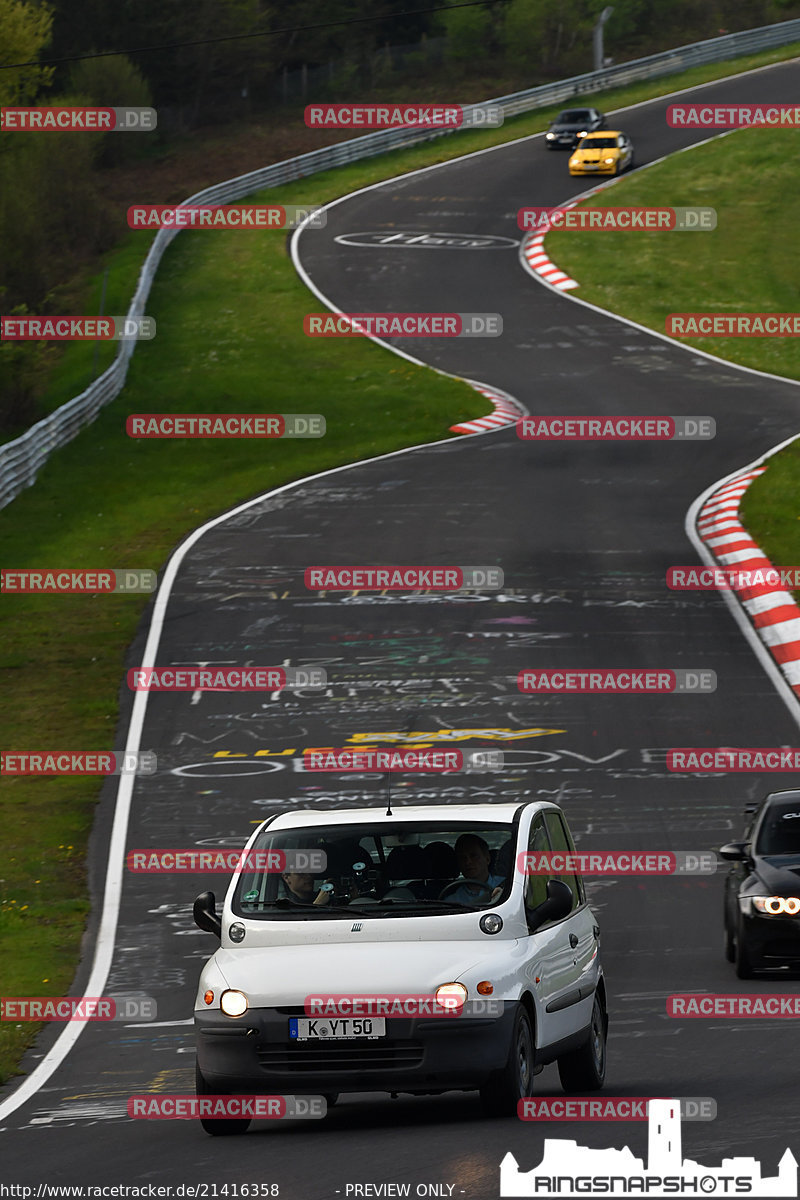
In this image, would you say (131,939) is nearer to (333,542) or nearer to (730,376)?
(333,542)

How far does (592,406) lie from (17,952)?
Result: 25.1 metres

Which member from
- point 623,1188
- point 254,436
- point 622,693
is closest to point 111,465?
point 254,436

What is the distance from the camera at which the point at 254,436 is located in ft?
134

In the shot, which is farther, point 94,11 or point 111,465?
point 94,11

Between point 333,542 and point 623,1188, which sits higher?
point 623,1188
